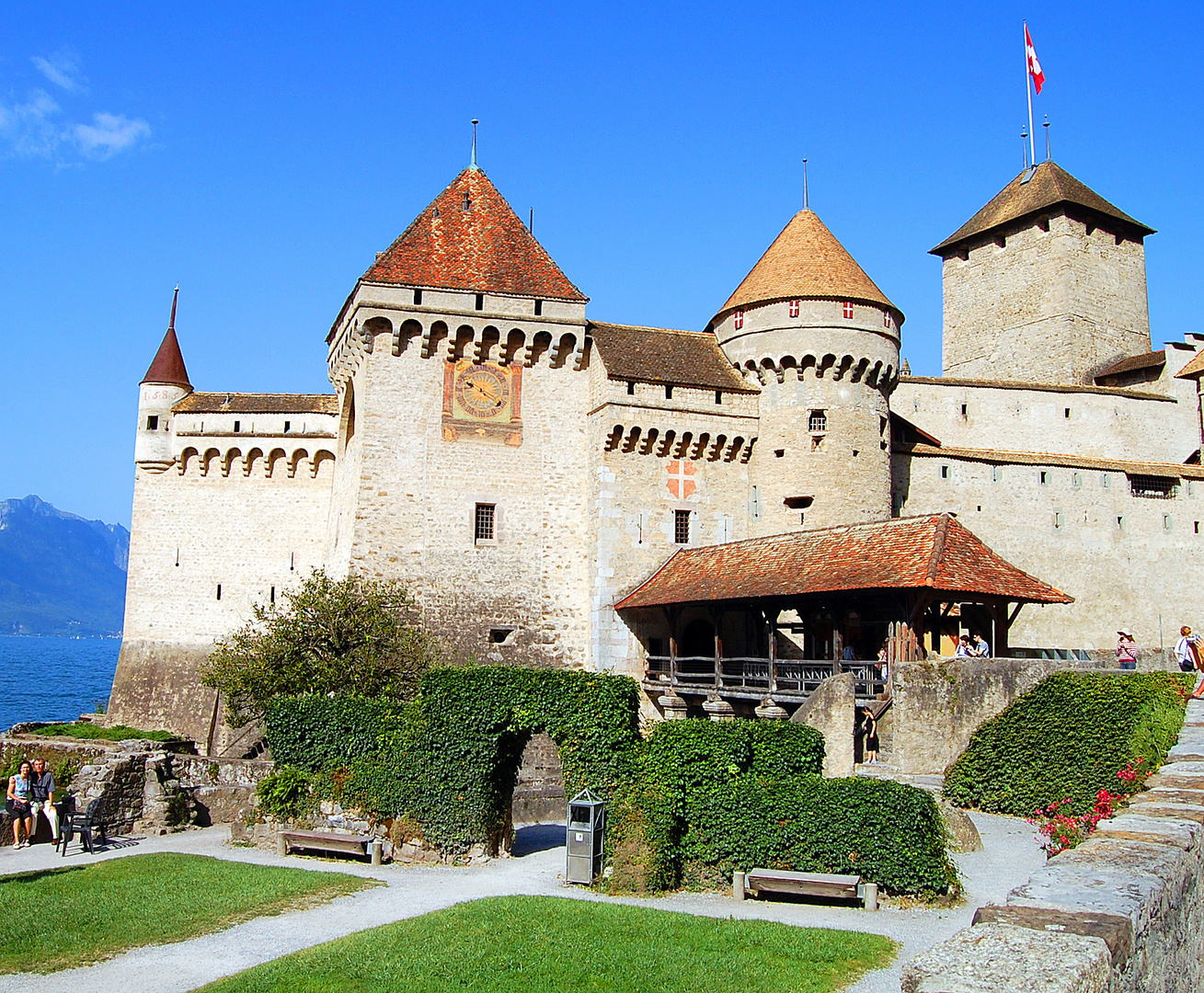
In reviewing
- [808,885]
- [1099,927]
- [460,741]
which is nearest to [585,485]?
[460,741]

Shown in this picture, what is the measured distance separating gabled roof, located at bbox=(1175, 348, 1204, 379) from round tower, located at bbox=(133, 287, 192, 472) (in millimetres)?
34138

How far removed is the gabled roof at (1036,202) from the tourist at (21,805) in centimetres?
4038

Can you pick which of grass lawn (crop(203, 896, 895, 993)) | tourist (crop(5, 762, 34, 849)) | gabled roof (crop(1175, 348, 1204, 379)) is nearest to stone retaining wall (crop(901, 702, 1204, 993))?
grass lawn (crop(203, 896, 895, 993))

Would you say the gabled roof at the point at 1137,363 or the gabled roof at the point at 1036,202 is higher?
the gabled roof at the point at 1036,202

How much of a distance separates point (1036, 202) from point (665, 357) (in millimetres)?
22700

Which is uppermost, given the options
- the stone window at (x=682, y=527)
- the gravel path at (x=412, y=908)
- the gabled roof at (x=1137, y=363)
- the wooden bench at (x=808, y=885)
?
the gabled roof at (x=1137, y=363)

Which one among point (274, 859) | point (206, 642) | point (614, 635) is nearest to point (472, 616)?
point (614, 635)

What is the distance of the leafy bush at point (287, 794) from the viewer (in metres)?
17.7

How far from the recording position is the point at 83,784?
19.0 metres

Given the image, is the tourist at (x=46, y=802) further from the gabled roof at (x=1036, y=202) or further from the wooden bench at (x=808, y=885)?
the gabled roof at (x=1036, y=202)

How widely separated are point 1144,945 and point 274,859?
14.3 meters

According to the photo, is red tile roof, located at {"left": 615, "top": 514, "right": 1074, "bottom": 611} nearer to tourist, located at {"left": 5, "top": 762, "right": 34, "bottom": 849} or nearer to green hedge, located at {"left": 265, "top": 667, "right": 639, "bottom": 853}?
green hedge, located at {"left": 265, "top": 667, "right": 639, "bottom": 853}

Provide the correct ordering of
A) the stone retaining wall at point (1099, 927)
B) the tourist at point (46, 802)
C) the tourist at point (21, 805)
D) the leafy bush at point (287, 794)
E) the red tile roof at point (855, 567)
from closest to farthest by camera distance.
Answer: the stone retaining wall at point (1099, 927) → the leafy bush at point (287, 794) → the tourist at point (21, 805) → the tourist at point (46, 802) → the red tile roof at point (855, 567)

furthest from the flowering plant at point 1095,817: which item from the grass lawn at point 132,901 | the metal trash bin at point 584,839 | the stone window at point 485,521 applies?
the stone window at point 485,521
